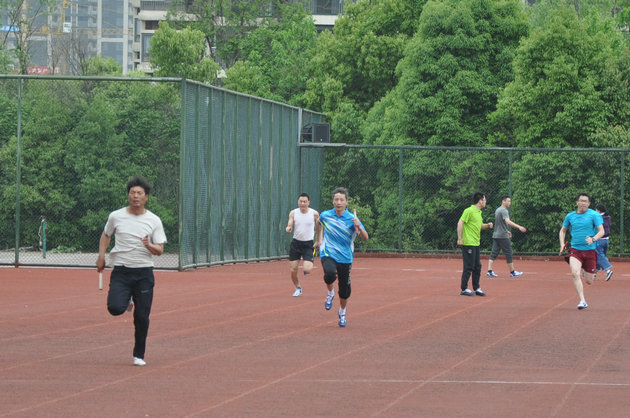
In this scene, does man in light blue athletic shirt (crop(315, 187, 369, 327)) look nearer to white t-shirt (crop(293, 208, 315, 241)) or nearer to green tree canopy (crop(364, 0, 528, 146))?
white t-shirt (crop(293, 208, 315, 241))

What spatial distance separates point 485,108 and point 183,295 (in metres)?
21.5

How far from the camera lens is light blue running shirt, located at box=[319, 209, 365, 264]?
15.5 metres

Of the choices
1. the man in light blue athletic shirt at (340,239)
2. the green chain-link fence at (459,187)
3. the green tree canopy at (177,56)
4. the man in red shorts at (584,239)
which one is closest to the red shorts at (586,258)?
the man in red shorts at (584,239)

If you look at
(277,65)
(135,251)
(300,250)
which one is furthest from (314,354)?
(277,65)

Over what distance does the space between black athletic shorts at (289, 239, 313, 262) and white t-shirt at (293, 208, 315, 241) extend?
8cm

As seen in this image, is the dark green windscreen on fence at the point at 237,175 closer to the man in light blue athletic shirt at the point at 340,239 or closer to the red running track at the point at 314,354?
the red running track at the point at 314,354

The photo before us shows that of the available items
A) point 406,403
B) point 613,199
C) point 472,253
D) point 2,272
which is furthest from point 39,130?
point 406,403

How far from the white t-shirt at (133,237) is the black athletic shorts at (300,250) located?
358 inches

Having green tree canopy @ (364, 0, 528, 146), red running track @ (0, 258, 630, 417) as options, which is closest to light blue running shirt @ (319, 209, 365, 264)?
red running track @ (0, 258, 630, 417)

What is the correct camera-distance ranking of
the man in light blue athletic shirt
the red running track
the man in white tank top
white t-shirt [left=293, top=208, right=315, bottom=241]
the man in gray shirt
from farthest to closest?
the man in gray shirt < white t-shirt [left=293, top=208, right=315, bottom=241] < the man in white tank top < the man in light blue athletic shirt < the red running track

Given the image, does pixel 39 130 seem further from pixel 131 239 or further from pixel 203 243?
pixel 131 239

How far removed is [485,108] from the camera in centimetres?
3950

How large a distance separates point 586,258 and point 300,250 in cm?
496

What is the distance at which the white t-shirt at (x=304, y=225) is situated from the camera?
20.9m
